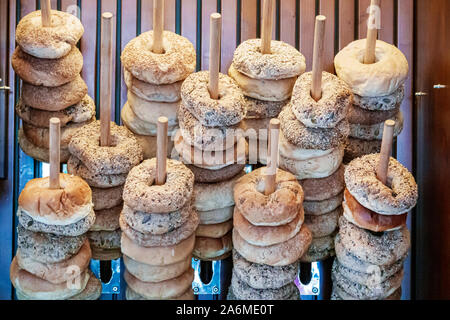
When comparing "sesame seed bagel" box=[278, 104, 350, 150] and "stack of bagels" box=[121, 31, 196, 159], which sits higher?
"stack of bagels" box=[121, 31, 196, 159]

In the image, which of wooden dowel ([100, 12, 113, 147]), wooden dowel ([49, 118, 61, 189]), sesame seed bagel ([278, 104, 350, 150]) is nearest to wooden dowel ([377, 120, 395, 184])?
sesame seed bagel ([278, 104, 350, 150])

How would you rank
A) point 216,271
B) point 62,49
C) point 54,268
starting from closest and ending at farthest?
point 54,268 < point 62,49 < point 216,271

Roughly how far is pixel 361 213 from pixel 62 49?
1.25 meters

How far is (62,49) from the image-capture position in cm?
308

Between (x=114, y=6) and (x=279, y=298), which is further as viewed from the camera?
(x=114, y=6)

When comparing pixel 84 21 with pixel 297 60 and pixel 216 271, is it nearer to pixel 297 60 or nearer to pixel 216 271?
pixel 297 60

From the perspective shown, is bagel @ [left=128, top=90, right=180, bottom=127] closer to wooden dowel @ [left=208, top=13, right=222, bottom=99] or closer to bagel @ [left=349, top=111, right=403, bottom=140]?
wooden dowel @ [left=208, top=13, right=222, bottom=99]

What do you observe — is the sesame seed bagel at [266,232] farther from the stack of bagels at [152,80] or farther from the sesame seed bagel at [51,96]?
the sesame seed bagel at [51,96]

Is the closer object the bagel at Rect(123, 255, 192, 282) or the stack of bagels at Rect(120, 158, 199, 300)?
the stack of bagels at Rect(120, 158, 199, 300)

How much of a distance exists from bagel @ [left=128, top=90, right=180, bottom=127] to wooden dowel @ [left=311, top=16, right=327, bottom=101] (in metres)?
0.54

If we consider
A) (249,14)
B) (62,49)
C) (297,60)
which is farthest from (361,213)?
(62,49)

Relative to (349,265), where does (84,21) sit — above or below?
above

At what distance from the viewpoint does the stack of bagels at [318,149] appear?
116 inches

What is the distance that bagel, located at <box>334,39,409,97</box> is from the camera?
3.08 meters
